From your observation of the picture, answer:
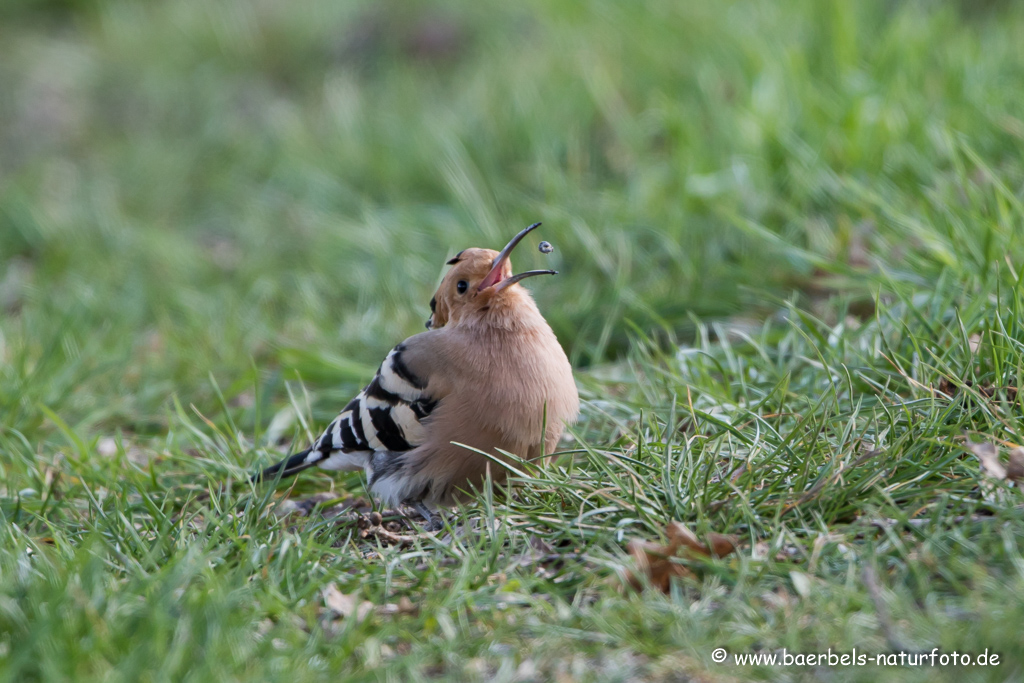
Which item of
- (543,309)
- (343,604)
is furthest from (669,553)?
(543,309)

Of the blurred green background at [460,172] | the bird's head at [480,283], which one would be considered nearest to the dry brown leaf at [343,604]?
the bird's head at [480,283]

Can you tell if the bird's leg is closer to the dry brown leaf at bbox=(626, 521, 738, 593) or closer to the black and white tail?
the black and white tail

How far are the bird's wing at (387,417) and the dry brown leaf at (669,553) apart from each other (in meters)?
0.84

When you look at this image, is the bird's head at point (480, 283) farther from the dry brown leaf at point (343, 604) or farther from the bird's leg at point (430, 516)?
the dry brown leaf at point (343, 604)

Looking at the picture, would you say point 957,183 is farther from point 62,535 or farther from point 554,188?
point 62,535

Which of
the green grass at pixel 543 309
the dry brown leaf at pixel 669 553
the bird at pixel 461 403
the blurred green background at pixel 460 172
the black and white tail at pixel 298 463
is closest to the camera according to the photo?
the green grass at pixel 543 309

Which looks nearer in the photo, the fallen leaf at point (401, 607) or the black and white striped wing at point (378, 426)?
the fallen leaf at point (401, 607)

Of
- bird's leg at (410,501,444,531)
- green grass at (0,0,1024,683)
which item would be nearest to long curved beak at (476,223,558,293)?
green grass at (0,0,1024,683)

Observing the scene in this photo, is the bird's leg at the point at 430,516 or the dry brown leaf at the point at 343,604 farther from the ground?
the dry brown leaf at the point at 343,604

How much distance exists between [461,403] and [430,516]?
36 centimetres

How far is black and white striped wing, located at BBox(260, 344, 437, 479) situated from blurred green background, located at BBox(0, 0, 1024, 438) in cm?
100

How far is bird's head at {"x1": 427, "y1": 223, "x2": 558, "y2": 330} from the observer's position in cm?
312

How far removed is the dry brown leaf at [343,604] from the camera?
2410 mm

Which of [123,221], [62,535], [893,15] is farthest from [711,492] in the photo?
[123,221]
